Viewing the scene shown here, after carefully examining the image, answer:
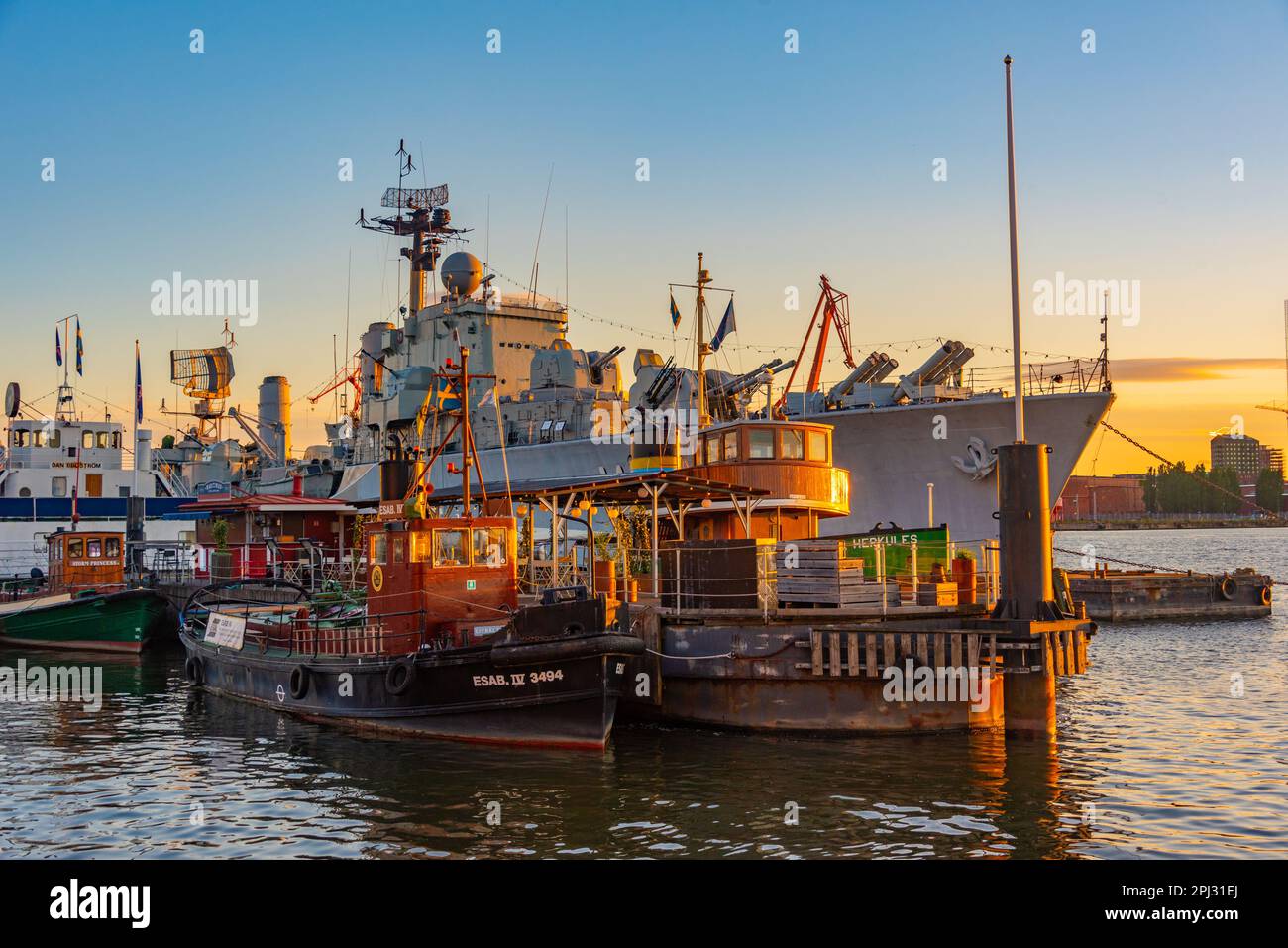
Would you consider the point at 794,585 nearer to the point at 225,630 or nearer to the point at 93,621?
the point at 225,630

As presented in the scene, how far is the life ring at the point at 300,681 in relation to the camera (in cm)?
2327

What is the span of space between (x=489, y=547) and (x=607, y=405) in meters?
35.7

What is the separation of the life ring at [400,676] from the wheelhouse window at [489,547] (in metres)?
2.58

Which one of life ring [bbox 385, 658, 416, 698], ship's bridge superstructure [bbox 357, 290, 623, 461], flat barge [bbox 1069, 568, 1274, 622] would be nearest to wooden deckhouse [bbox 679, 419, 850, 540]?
life ring [bbox 385, 658, 416, 698]

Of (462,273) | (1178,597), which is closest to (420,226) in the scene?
(462,273)

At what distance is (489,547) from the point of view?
2261 cm

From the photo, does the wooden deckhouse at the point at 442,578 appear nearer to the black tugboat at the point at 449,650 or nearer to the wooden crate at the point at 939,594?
the black tugboat at the point at 449,650

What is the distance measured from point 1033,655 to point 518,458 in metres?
40.8

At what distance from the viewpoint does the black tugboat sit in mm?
19719

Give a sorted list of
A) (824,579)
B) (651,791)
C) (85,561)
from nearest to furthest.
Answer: (651,791) < (824,579) < (85,561)

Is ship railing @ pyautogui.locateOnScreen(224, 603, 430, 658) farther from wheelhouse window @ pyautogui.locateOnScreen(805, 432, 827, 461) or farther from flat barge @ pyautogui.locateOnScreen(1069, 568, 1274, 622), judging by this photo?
flat barge @ pyautogui.locateOnScreen(1069, 568, 1274, 622)

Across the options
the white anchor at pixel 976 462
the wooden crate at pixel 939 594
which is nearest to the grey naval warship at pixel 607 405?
the white anchor at pixel 976 462

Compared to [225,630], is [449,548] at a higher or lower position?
higher
